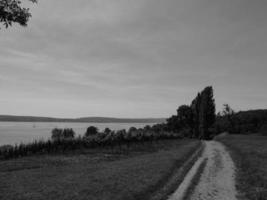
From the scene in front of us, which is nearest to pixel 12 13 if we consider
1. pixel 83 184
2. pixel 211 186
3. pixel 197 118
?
pixel 83 184

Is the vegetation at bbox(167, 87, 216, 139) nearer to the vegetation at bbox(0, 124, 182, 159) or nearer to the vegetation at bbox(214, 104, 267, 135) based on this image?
the vegetation at bbox(214, 104, 267, 135)

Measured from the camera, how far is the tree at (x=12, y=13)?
6750 mm

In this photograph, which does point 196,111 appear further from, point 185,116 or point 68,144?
point 68,144

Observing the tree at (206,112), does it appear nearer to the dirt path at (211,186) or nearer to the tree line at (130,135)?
the tree line at (130,135)

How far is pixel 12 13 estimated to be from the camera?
6.93 meters

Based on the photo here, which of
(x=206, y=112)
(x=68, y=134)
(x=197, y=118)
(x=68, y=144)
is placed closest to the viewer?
(x=68, y=144)

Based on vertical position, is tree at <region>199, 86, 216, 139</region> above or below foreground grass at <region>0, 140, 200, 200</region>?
above

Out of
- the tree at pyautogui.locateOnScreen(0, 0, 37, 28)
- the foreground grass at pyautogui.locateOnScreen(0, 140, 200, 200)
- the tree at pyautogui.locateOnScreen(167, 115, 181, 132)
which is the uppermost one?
the tree at pyautogui.locateOnScreen(0, 0, 37, 28)

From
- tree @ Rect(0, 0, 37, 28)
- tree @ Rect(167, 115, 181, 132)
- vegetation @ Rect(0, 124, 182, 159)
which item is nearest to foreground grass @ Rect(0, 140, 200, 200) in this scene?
tree @ Rect(0, 0, 37, 28)

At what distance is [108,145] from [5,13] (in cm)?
2493

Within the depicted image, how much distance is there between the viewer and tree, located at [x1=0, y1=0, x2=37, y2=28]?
6.75 metres

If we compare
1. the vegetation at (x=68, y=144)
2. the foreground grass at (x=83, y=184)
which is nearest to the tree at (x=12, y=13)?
the foreground grass at (x=83, y=184)

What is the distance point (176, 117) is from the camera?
266 feet

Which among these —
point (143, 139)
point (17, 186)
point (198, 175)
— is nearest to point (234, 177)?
point (198, 175)
